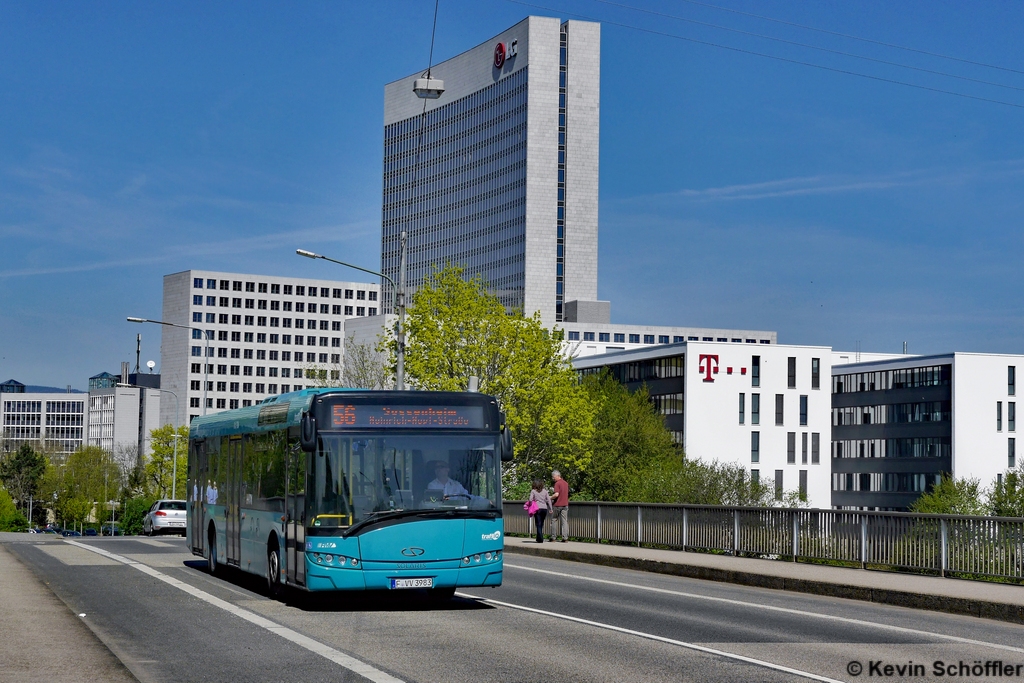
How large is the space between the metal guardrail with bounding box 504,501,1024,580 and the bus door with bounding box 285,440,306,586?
9918 mm

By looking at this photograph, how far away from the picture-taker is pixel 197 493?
925 inches

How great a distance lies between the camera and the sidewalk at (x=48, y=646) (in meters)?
10.2

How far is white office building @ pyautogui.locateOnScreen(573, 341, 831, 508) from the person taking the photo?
376 feet

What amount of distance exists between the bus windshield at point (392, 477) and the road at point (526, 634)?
1214 millimetres

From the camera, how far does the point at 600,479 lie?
9556cm

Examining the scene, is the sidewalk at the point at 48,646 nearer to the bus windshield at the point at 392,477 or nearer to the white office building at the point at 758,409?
the bus windshield at the point at 392,477

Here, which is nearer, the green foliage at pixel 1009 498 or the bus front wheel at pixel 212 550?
the bus front wheel at pixel 212 550

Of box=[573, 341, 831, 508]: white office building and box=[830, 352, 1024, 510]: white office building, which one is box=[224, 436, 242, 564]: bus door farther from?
box=[830, 352, 1024, 510]: white office building

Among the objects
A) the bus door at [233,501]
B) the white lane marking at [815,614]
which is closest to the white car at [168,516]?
the white lane marking at [815,614]

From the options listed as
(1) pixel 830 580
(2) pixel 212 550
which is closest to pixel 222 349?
(2) pixel 212 550

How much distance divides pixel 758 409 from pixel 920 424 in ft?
50.7

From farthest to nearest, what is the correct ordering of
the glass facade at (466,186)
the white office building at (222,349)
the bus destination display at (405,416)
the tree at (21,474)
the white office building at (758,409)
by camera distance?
the white office building at (222,349), the glass facade at (466,186), the tree at (21,474), the white office building at (758,409), the bus destination display at (405,416)

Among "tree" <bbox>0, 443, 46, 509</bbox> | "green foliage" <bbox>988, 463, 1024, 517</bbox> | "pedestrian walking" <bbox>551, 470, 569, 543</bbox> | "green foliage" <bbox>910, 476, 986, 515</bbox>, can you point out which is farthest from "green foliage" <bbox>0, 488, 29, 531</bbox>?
"pedestrian walking" <bbox>551, 470, 569, 543</bbox>

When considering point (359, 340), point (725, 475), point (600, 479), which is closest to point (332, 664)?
point (725, 475)
